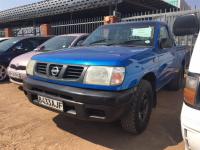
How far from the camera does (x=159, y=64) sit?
14.5 feet

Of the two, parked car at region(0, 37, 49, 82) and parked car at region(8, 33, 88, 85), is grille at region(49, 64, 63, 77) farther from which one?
parked car at region(0, 37, 49, 82)

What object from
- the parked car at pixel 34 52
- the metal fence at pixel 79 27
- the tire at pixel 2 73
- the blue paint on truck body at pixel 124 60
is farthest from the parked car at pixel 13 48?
the blue paint on truck body at pixel 124 60

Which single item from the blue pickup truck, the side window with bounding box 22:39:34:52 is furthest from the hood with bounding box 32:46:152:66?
the side window with bounding box 22:39:34:52

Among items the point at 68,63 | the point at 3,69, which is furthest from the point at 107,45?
the point at 3,69

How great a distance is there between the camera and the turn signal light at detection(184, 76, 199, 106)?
8.00 feet

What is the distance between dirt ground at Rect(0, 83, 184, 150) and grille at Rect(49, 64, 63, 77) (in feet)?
3.01

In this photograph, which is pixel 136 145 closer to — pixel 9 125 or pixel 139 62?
pixel 139 62

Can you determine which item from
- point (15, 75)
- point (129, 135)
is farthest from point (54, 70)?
point (15, 75)

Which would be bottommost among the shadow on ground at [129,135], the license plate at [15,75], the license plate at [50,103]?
the shadow on ground at [129,135]

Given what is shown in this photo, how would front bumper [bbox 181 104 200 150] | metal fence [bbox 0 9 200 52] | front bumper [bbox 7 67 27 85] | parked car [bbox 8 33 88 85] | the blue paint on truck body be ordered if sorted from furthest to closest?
1. metal fence [bbox 0 9 200 52]
2. parked car [bbox 8 33 88 85]
3. front bumper [bbox 7 67 27 85]
4. the blue paint on truck body
5. front bumper [bbox 181 104 200 150]

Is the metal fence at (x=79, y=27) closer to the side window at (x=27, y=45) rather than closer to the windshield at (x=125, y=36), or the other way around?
the side window at (x=27, y=45)

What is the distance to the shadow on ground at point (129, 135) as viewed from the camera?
11.7 feet

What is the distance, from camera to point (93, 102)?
10.3ft

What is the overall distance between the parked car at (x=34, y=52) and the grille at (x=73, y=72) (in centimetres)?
280
